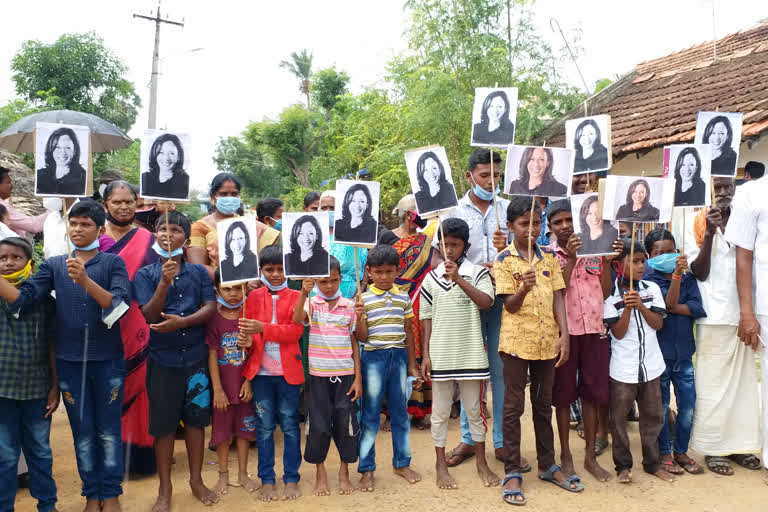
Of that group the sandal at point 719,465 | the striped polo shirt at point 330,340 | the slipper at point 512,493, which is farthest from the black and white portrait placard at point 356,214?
the sandal at point 719,465

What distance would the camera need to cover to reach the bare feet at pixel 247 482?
13.5 feet

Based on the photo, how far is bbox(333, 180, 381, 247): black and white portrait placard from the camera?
4145 millimetres

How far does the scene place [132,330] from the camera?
4.21 meters

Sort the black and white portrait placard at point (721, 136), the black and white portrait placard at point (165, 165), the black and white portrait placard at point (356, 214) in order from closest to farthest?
the black and white portrait placard at point (165, 165) → the black and white portrait placard at point (356, 214) → the black and white portrait placard at point (721, 136)

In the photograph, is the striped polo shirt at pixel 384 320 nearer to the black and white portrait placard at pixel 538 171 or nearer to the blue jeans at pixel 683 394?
the black and white portrait placard at pixel 538 171

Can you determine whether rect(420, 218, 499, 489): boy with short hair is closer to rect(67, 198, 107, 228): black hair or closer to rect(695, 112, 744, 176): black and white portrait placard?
rect(695, 112, 744, 176): black and white portrait placard

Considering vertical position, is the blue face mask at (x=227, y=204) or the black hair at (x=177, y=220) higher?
the blue face mask at (x=227, y=204)

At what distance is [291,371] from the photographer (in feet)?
13.5

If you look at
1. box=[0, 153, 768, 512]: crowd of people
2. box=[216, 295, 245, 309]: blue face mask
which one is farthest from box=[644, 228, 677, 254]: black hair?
box=[216, 295, 245, 309]: blue face mask

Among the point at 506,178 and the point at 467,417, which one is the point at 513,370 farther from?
the point at 506,178

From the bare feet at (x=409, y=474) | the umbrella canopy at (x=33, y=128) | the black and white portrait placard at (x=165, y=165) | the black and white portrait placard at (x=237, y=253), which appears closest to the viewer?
the black and white portrait placard at (x=165, y=165)

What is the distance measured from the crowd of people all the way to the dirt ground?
9 centimetres

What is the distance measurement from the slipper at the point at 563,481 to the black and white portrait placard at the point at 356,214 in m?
2.02

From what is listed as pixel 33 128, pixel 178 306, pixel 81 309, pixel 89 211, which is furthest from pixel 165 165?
pixel 33 128
